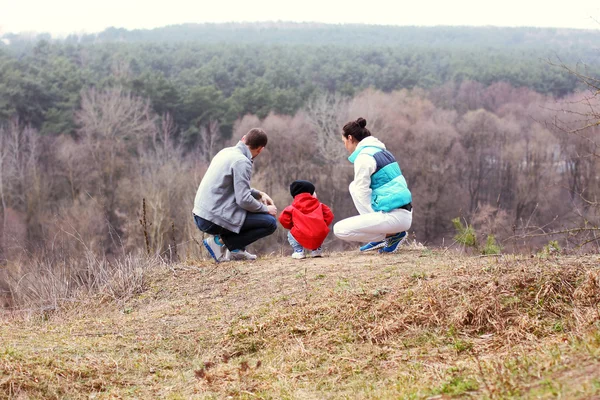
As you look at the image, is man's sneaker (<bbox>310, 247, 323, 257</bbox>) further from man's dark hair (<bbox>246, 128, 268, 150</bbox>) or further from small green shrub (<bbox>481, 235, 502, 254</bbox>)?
small green shrub (<bbox>481, 235, 502, 254</bbox>)

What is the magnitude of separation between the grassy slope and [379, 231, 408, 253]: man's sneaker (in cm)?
91

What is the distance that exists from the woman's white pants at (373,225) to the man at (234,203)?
0.78 metres

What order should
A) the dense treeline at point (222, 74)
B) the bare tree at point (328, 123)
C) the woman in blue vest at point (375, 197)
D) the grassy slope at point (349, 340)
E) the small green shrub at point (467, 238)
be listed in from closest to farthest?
the grassy slope at point (349, 340) < the woman in blue vest at point (375, 197) < the small green shrub at point (467, 238) < the bare tree at point (328, 123) < the dense treeline at point (222, 74)

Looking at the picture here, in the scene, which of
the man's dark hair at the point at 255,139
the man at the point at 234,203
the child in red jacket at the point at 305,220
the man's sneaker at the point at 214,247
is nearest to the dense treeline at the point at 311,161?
the man's sneaker at the point at 214,247

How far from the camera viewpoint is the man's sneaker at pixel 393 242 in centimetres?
682

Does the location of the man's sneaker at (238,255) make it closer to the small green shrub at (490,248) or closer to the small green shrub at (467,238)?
the small green shrub at (467,238)

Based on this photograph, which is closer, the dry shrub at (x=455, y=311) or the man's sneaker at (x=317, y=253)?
the dry shrub at (x=455, y=311)

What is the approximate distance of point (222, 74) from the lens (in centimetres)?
6706

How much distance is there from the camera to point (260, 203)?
6.90 meters

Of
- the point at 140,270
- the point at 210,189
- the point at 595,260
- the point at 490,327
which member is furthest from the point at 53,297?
the point at 595,260

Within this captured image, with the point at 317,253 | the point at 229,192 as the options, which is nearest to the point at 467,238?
the point at 317,253

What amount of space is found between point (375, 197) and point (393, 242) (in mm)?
527

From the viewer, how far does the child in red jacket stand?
22.4ft

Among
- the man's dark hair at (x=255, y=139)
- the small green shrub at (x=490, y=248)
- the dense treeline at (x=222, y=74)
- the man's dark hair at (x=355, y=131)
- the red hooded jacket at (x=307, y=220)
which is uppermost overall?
the man's dark hair at (x=355, y=131)
